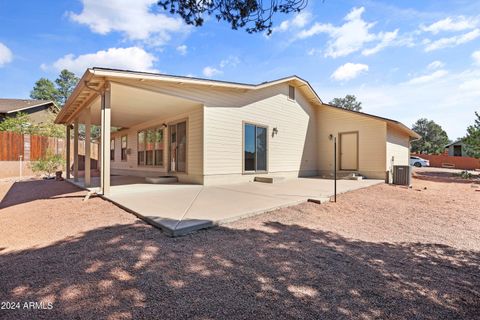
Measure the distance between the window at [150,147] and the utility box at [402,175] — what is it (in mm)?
10656

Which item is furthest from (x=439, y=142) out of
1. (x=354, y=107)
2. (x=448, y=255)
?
(x=448, y=255)

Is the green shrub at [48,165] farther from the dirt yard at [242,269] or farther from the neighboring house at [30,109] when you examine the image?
the neighboring house at [30,109]

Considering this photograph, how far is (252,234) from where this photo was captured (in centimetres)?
386

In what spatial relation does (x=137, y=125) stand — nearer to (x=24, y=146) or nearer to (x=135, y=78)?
(x=24, y=146)

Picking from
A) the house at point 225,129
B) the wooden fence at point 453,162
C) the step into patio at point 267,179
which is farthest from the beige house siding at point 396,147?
the wooden fence at point 453,162

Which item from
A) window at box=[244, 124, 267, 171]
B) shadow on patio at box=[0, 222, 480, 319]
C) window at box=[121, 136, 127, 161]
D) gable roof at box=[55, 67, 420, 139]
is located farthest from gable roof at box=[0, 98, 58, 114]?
shadow on patio at box=[0, 222, 480, 319]

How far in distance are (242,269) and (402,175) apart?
35.2 feet

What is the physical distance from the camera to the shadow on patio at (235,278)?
6.64 feet

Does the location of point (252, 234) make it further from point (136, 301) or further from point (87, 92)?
point (87, 92)

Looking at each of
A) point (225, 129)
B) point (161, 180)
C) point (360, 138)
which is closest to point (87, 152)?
point (161, 180)

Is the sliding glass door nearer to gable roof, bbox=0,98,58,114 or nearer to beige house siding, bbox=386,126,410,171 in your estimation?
beige house siding, bbox=386,126,410,171

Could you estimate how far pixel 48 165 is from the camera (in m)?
14.1

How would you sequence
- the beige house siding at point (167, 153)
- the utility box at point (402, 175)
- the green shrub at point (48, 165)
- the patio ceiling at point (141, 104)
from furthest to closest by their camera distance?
the green shrub at point (48, 165), the utility box at point (402, 175), the beige house siding at point (167, 153), the patio ceiling at point (141, 104)

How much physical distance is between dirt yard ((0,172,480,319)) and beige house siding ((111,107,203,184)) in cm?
441
